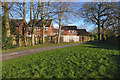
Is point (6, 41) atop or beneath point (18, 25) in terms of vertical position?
beneath

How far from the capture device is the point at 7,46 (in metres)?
15.7

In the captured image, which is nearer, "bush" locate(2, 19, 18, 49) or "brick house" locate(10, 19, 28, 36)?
"bush" locate(2, 19, 18, 49)

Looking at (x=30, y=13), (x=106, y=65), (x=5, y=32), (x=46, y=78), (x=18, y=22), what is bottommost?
(x=46, y=78)

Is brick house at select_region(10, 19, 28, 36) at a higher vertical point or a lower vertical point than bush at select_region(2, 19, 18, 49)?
higher

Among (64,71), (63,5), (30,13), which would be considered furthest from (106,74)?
(30,13)

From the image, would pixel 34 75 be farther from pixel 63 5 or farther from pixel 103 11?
pixel 103 11

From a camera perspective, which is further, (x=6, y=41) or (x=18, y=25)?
(x=18, y=25)

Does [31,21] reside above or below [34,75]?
above

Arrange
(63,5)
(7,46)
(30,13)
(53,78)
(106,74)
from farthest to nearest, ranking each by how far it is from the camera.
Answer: (30,13), (63,5), (7,46), (53,78), (106,74)

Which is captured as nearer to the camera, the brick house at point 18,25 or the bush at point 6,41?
the bush at point 6,41

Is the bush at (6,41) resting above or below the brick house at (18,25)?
below

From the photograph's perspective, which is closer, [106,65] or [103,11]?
[106,65]

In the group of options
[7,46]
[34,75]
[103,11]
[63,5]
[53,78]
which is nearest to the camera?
[53,78]

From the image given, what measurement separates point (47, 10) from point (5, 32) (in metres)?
7.71
